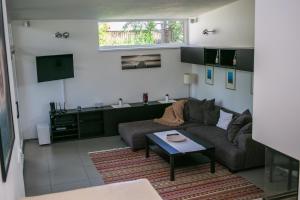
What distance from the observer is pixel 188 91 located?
8.14m

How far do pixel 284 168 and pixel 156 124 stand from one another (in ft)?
11.5

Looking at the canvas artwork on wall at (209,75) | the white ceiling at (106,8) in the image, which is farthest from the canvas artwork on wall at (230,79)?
the white ceiling at (106,8)

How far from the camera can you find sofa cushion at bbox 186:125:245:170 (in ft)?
16.4

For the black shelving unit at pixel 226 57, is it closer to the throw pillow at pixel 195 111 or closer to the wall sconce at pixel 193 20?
the throw pillow at pixel 195 111

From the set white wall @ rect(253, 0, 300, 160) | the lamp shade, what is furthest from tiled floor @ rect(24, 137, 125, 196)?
white wall @ rect(253, 0, 300, 160)

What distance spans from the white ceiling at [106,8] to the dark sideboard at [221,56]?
0.82 m

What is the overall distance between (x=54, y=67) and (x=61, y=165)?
204 cm

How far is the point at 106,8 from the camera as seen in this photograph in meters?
5.89

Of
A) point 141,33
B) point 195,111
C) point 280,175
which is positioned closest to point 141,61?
point 141,33

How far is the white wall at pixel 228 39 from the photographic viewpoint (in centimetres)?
591

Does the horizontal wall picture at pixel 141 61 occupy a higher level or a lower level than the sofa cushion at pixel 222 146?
higher

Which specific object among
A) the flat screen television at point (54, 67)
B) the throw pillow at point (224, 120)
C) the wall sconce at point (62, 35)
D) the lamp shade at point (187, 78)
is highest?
the wall sconce at point (62, 35)

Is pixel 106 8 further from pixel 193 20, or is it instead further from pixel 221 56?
pixel 193 20

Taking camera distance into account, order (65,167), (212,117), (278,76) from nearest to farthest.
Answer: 1. (278,76)
2. (65,167)
3. (212,117)
